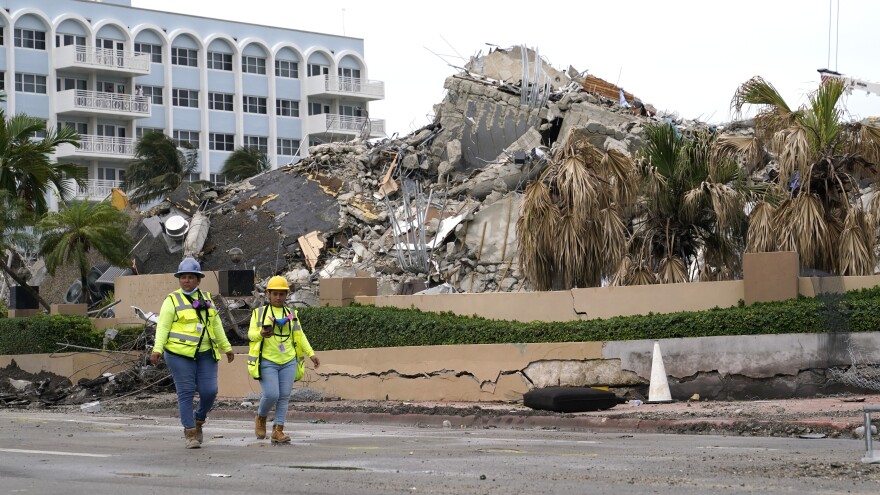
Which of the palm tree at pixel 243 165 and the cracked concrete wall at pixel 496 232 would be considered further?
the palm tree at pixel 243 165

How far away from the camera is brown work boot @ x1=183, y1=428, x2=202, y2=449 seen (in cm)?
1214

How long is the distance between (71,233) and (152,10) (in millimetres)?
45384

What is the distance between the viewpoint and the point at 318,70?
8062 cm

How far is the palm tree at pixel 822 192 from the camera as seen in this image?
18.6 meters

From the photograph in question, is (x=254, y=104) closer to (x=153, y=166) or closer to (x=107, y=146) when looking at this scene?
(x=107, y=146)

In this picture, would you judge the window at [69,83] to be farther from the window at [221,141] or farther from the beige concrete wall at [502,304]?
the beige concrete wall at [502,304]

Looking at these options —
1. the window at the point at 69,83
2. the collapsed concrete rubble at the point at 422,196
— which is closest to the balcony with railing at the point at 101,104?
the window at the point at 69,83

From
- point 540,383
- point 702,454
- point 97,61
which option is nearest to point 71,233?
point 540,383

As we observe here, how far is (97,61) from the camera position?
225 feet

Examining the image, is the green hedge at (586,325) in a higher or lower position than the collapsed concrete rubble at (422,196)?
lower

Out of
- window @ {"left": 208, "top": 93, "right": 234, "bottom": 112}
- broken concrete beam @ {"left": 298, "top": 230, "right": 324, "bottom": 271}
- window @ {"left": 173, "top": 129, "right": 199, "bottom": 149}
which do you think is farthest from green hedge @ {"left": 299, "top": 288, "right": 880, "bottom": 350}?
window @ {"left": 208, "top": 93, "right": 234, "bottom": 112}

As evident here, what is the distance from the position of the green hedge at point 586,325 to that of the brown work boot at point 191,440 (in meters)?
7.30

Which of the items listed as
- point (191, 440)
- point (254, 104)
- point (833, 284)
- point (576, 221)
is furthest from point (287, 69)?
point (191, 440)

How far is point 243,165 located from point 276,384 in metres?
51.0
